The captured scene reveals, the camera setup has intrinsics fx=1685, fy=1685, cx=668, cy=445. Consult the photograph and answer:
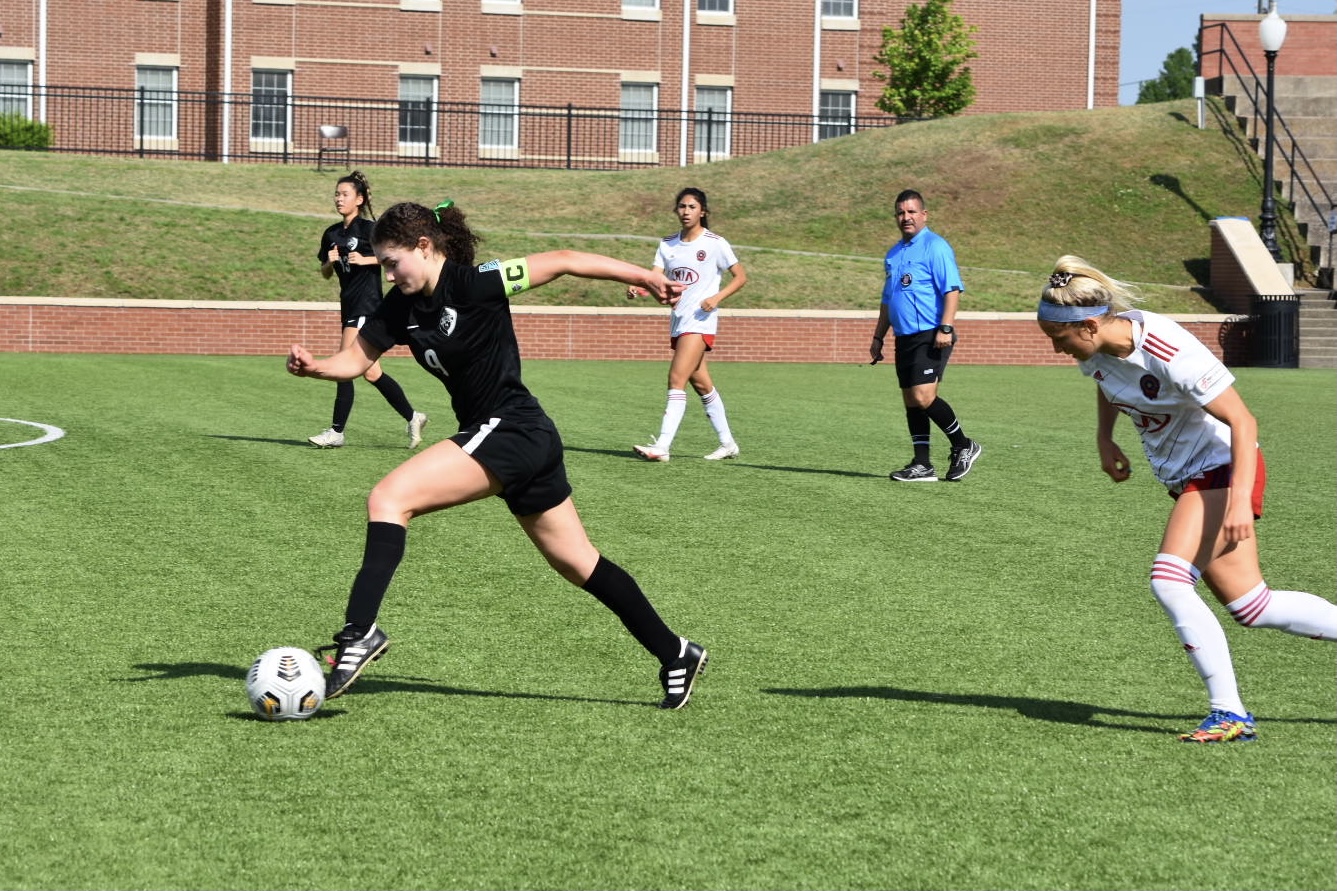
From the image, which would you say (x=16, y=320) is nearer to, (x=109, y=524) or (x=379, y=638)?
(x=109, y=524)

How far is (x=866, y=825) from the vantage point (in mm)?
4809

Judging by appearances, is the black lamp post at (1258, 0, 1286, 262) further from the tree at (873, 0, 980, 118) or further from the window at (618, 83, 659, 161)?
the window at (618, 83, 659, 161)

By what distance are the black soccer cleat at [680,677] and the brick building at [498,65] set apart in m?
36.6

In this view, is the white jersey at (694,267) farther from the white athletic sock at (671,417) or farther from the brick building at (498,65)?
the brick building at (498,65)

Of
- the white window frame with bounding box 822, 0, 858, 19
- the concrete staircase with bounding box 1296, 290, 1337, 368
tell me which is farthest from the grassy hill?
the white window frame with bounding box 822, 0, 858, 19

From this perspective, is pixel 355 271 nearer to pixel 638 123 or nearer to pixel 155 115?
pixel 155 115

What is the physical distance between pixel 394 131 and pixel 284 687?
41328 millimetres

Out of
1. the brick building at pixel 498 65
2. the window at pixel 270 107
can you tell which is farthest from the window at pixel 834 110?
the window at pixel 270 107

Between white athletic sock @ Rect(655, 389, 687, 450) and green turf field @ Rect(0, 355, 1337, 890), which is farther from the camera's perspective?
white athletic sock @ Rect(655, 389, 687, 450)

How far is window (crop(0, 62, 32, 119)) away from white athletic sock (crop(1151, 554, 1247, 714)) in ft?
139

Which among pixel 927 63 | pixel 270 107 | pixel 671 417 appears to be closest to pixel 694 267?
pixel 671 417

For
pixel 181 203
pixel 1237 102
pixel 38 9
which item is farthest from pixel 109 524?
pixel 38 9

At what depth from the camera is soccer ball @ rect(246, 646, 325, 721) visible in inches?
228

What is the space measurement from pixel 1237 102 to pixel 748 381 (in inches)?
823
